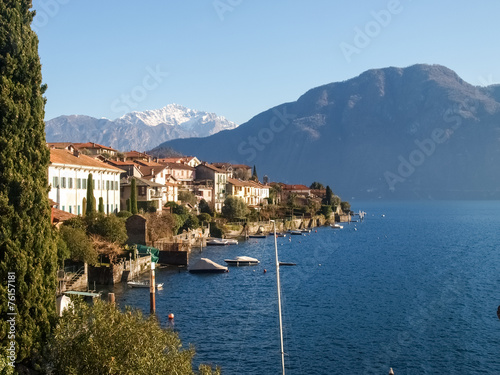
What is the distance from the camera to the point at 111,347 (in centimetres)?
1828

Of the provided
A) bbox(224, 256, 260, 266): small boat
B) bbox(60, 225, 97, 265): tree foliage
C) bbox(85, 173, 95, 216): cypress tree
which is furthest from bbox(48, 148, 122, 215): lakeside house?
bbox(224, 256, 260, 266): small boat

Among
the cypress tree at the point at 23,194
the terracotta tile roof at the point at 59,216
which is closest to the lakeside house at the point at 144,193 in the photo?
the terracotta tile roof at the point at 59,216

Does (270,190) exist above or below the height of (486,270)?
above

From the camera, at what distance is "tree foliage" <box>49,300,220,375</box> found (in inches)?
691

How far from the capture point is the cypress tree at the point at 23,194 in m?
19.5

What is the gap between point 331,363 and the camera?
32.9m

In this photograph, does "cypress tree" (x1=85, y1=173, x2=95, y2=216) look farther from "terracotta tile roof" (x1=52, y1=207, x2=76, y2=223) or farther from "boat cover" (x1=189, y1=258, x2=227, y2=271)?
"boat cover" (x1=189, y1=258, x2=227, y2=271)

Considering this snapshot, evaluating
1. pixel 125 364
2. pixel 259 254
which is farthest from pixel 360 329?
pixel 259 254

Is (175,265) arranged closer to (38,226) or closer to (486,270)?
(486,270)

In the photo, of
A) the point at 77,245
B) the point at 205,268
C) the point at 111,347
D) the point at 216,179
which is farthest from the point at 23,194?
the point at 216,179

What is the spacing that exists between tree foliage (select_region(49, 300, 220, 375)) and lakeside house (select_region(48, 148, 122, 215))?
135 feet

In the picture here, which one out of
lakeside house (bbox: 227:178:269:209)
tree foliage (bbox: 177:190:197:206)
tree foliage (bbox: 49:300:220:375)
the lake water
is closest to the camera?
tree foliage (bbox: 49:300:220:375)

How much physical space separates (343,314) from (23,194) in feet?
102

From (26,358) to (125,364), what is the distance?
4.14 meters
